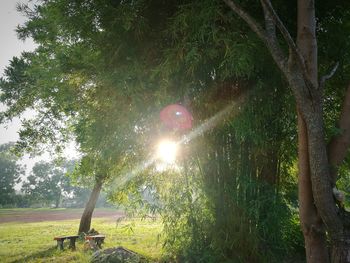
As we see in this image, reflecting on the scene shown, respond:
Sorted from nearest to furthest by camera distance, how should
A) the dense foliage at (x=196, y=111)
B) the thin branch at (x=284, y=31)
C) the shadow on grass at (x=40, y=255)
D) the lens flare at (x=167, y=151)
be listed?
1. the thin branch at (x=284, y=31)
2. the dense foliage at (x=196, y=111)
3. the lens flare at (x=167, y=151)
4. the shadow on grass at (x=40, y=255)

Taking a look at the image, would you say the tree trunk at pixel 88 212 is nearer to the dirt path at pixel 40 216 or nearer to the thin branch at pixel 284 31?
the thin branch at pixel 284 31

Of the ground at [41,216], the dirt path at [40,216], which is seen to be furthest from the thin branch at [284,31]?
the dirt path at [40,216]

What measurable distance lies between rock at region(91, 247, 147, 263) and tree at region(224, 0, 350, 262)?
332 cm

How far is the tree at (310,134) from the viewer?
121 inches

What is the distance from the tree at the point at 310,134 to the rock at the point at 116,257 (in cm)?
332

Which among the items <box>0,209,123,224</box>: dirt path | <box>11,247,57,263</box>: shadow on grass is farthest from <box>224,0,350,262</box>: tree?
<box>0,209,123,224</box>: dirt path

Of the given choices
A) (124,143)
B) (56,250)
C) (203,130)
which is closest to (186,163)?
(203,130)

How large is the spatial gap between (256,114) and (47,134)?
28.3 feet

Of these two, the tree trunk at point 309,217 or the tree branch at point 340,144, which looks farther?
the tree branch at point 340,144

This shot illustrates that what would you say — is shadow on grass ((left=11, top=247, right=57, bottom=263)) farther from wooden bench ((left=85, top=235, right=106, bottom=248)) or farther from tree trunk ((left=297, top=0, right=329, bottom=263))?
tree trunk ((left=297, top=0, right=329, bottom=263))

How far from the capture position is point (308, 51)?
3.27 m

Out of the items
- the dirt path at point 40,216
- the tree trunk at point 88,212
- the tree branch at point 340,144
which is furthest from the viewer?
the dirt path at point 40,216

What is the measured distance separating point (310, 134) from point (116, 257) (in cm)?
408

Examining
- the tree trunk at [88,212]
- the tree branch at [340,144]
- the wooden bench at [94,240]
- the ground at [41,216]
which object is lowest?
the ground at [41,216]
